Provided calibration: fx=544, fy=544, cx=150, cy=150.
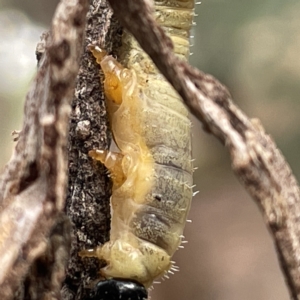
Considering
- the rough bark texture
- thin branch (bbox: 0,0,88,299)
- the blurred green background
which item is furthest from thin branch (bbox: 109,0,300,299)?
the blurred green background

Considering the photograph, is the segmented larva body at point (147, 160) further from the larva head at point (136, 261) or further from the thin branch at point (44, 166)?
the thin branch at point (44, 166)

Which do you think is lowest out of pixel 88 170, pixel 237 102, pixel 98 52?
pixel 88 170

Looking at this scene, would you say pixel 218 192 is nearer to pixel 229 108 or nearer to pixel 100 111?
pixel 100 111

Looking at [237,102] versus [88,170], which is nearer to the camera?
[88,170]

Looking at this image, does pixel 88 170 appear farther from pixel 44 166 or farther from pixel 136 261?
pixel 44 166

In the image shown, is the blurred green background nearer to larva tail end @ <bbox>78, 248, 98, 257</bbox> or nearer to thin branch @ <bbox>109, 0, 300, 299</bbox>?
larva tail end @ <bbox>78, 248, 98, 257</bbox>

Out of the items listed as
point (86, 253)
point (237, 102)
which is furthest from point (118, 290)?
point (237, 102)
